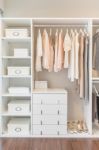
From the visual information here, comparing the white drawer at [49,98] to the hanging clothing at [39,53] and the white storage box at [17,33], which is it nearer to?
the hanging clothing at [39,53]

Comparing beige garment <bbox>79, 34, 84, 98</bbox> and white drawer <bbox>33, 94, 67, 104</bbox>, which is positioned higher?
beige garment <bbox>79, 34, 84, 98</bbox>

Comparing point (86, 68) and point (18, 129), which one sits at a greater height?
point (86, 68)

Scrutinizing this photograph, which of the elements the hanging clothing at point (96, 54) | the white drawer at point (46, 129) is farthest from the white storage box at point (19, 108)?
the hanging clothing at point (96, 54)

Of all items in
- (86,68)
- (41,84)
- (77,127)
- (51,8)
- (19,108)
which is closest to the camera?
(86,68)

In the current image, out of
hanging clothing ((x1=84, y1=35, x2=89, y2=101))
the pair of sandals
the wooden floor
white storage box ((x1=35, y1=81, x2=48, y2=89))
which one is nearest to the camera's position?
the wooden floor

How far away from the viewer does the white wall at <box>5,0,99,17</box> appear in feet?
14.6

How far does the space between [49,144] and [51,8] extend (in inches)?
101

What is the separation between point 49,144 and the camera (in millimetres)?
3482

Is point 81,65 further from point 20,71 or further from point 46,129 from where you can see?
point 46,129

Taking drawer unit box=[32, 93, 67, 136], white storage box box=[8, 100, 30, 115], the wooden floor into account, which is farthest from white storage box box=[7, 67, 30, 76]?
→ the wooden floor

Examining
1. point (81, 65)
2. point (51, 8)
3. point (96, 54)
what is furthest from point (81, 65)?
point (51, 8)

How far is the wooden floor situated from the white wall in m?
2.37

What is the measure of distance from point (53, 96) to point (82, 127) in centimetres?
86

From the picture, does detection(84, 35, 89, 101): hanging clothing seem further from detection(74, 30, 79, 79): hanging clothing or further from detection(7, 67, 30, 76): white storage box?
detection(7, 67, 30, 76): white storage box
